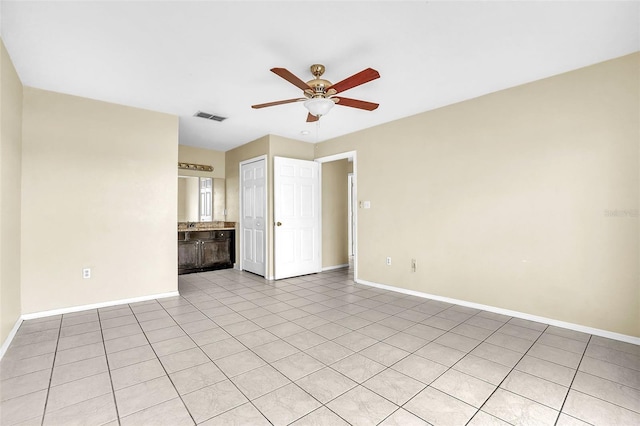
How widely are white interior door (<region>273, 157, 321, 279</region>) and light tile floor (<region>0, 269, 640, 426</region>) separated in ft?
5.84

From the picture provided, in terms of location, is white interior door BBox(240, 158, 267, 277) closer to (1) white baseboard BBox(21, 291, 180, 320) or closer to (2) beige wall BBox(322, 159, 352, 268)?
(2) beige wall BBox(322, 159, 352, 268)

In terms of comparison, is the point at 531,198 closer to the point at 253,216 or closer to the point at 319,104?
the point at 319,104

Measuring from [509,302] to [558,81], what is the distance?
2319mm

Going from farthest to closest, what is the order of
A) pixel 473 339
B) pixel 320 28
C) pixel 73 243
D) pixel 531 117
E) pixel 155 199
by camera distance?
pixel 155 199, pixel 73 243, pixel 531 117, pixel 473 339, pixel 320 28

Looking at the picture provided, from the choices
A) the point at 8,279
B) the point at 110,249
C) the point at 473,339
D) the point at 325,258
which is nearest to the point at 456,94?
the point at 473,339

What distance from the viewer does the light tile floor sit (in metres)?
1.66

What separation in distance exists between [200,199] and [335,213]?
2831 mm

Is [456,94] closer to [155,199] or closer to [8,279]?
[155,199]

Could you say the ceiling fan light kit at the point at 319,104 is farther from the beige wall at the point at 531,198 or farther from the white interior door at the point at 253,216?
the white interior door at the point at 253,216

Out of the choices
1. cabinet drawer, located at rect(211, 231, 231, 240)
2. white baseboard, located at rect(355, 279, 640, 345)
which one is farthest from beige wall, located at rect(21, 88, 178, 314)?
white baseboard, located at rect(355, 279, 640, 345)

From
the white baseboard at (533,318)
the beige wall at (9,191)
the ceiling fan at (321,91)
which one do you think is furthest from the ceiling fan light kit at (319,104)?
the white baseboard at (533,318)

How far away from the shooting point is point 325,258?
19.1ft

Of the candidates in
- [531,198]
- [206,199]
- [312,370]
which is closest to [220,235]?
[206,199]

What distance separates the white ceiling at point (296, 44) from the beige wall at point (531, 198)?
32 cm
